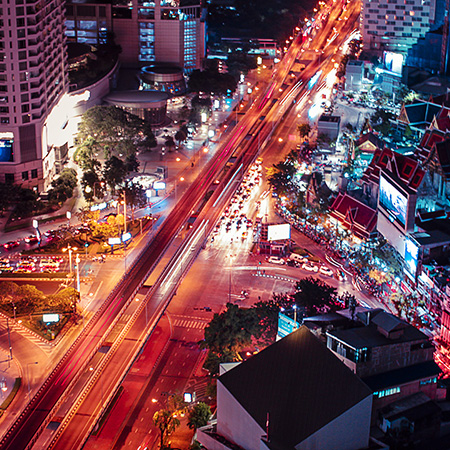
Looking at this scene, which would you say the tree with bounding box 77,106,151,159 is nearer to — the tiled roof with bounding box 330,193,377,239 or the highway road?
the highway road

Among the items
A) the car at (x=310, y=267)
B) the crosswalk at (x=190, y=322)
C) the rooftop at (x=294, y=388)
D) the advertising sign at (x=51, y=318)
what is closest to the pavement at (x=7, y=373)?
the advertising sign at (x=51, y=318)

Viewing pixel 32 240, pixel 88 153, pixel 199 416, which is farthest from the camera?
pixel 88 153

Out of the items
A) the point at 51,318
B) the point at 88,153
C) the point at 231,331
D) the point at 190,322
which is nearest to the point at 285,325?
the point at 231,331

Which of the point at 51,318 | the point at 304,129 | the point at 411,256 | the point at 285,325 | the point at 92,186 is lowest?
the point at 51,318

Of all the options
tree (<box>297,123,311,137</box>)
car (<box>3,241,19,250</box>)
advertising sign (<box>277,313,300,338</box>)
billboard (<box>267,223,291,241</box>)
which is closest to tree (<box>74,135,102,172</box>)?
car (<box>3,241,19,250</box>)

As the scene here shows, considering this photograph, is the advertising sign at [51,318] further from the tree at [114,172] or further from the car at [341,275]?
the tree at [114,172]

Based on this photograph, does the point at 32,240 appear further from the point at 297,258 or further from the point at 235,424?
the point at 235,424

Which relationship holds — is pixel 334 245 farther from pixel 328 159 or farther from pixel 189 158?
pixel 189 158
